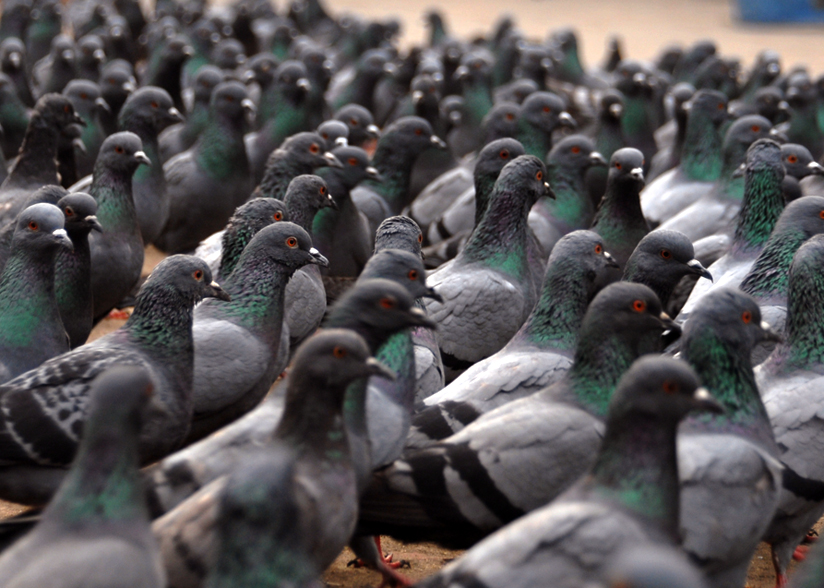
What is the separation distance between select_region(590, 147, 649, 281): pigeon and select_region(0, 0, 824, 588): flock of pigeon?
0.02 metres

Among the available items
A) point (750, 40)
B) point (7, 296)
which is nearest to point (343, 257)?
point (7, 296)

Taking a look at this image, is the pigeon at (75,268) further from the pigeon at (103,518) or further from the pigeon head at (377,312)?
the pigeon at (103,518)

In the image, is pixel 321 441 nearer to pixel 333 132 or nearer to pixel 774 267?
pixel 774 267

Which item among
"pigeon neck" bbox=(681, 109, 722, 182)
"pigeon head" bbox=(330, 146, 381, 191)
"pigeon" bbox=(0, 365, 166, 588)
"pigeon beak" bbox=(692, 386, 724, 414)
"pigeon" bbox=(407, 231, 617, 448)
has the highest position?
"pigeon" bbox=(0, 365, 166, 588)

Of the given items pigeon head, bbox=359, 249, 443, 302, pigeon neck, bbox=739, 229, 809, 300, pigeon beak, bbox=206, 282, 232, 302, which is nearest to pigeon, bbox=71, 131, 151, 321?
pigeon beak, bbox=206, 282, 232, 302

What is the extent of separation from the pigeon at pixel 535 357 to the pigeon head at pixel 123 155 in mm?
3415

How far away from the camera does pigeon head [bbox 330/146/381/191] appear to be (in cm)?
837

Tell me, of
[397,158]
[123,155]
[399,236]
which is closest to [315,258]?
[399,236]

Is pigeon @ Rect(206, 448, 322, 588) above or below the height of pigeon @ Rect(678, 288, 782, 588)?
above

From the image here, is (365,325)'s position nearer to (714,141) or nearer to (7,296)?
(7,296)

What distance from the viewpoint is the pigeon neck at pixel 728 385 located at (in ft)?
14.3

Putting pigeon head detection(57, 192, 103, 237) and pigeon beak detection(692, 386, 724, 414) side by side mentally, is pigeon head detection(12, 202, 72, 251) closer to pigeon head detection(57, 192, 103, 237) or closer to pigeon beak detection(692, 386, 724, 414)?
pigeon head detection(57, 192, 103, 237)

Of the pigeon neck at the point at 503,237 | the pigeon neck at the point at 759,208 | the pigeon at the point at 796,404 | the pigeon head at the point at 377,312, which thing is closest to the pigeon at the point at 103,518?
the pigeon head at the point at 377,312

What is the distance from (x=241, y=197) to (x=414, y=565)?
543 cm
